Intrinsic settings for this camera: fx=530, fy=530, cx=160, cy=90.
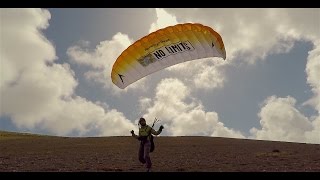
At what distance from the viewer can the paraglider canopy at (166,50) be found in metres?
25.4

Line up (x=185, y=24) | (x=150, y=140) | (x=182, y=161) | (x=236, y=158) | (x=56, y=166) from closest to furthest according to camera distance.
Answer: (x=150, y=140) < (x=185, y=24) < (x=56, y=166) < (x=182, y=161) < (x=236, y=158)

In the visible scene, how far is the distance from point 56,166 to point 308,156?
16649mm

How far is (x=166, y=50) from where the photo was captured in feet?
84.4

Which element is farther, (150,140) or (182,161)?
(182,161)

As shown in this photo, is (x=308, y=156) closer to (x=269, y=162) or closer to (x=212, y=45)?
(x=269, y=162)

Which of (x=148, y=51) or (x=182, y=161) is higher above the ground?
(x=148, y=51)

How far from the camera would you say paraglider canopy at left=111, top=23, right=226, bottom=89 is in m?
25.4

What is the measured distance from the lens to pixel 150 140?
23.7m

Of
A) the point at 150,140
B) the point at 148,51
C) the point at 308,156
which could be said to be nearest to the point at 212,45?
the point at 148,51
